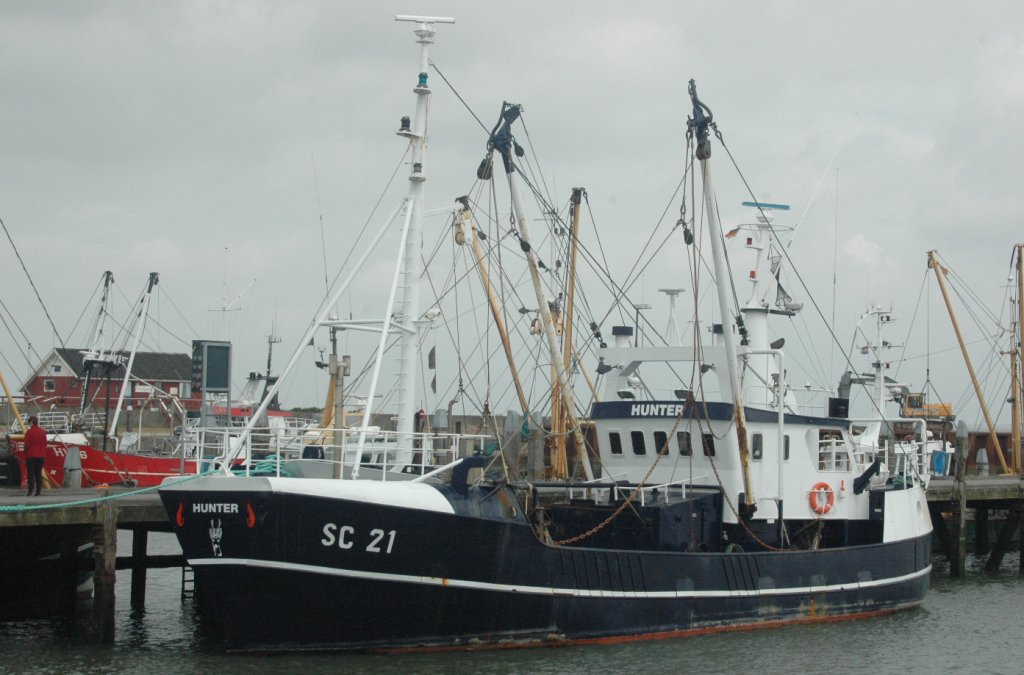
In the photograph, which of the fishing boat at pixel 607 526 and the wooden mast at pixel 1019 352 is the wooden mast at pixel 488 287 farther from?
the wooden mast at pixel 1019 352

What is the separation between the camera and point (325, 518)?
17672 millimetres

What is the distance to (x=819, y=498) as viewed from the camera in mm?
24656

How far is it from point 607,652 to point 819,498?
6.89m

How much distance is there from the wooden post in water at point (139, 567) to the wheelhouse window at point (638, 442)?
32.8ft

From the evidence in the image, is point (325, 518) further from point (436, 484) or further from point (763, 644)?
point (763, 644)

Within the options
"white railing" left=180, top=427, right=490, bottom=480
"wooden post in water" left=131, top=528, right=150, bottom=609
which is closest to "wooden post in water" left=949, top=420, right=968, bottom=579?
"white railing" left=180, top=427, right=490, bottom=480

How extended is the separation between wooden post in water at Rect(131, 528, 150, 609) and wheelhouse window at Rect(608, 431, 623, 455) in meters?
9.56

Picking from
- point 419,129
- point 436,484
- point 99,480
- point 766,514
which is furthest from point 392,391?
point 99,480

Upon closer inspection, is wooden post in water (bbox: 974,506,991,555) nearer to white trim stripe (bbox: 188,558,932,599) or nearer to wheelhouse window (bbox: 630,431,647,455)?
white trim stripe (bbox: 188,558,932,599)

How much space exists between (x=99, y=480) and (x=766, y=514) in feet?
56.3

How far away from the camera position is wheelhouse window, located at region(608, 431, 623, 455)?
24.5 metres

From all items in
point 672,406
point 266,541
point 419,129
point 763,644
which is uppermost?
point 419,129

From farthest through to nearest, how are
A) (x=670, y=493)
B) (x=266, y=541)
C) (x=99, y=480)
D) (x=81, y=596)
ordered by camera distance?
1. (x=99, y=480)
2. (x=81, y=596)
3. (x=670, y=493)
4. (x=266, y=541)

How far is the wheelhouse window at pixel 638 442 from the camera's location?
953 inches
